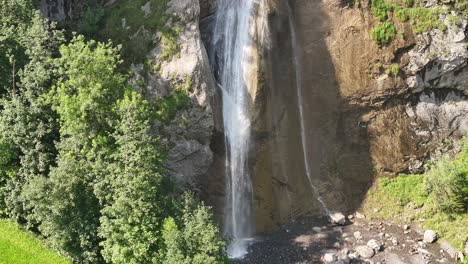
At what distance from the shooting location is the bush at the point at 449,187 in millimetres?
29062

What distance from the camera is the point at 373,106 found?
3148 cm

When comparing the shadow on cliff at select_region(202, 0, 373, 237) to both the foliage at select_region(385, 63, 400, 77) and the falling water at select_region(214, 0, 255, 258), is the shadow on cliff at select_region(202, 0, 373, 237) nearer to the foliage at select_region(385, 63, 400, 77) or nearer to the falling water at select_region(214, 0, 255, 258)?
the falling water at select_region(214, 0, 255, 258)

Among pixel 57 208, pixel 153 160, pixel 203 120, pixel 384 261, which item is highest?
pixel 203 120

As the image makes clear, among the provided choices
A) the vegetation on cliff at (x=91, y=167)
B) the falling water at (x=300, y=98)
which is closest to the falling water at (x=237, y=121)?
the falling water at (x=300, y=98)

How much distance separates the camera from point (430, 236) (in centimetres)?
2917

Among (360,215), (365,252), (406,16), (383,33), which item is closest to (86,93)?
(365,252)

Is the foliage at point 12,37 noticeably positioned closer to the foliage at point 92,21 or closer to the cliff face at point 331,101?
the cliff face at point 331,101

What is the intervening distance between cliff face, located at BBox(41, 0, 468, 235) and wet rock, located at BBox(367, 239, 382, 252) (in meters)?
3.07

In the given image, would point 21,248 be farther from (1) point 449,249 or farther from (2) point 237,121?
(1) point 449,249

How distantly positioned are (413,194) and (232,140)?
11.3 metres

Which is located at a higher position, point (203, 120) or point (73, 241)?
point (203, 120)

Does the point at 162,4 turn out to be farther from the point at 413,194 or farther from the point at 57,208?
the point at 413,194

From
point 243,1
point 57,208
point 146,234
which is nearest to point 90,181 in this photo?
point 57,208

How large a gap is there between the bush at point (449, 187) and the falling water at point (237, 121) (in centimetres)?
1026
